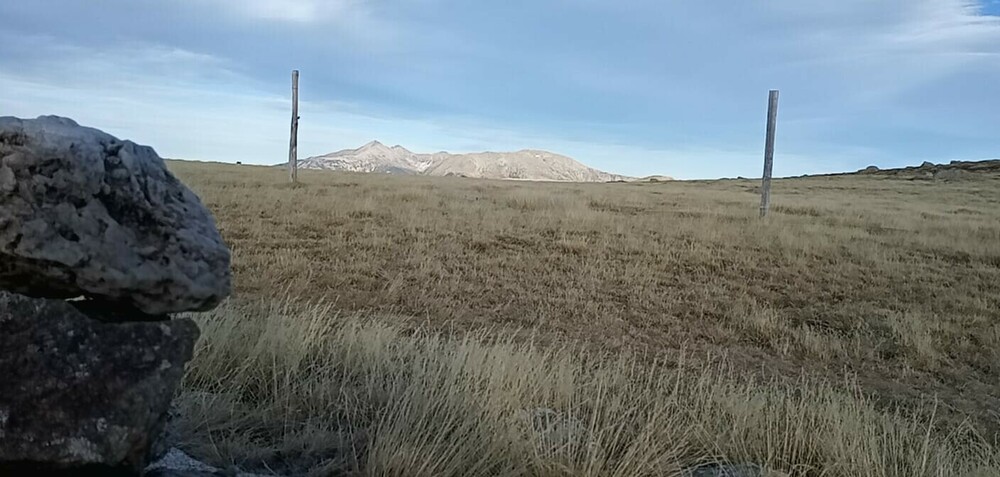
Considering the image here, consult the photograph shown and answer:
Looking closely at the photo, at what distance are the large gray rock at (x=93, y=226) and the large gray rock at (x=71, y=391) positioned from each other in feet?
0.30

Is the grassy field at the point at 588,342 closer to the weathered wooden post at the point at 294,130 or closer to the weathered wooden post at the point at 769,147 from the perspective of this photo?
the weathered wooden post at the point at 769,147

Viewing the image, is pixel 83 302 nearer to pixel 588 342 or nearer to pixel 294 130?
pixel 588 342

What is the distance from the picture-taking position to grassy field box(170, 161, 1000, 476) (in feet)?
10.6

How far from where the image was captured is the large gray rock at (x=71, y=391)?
2006 mm

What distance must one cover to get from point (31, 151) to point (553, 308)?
249 inches

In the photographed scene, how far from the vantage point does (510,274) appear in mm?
9430

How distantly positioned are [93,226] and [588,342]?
5.23 meters

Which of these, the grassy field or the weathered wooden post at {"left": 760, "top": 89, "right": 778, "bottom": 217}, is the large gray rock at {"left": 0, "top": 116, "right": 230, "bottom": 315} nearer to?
the grassy field

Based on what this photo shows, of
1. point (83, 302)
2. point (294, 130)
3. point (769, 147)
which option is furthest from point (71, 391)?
point (294, 130)

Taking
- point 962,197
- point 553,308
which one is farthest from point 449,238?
point 962,197

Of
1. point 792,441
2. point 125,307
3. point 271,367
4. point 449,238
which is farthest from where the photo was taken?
point 449,238

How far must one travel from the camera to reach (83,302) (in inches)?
87.6

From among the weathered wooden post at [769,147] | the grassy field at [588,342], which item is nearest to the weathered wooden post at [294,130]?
the grassy field at [588,342]

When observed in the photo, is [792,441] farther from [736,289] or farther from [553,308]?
[736,289]
